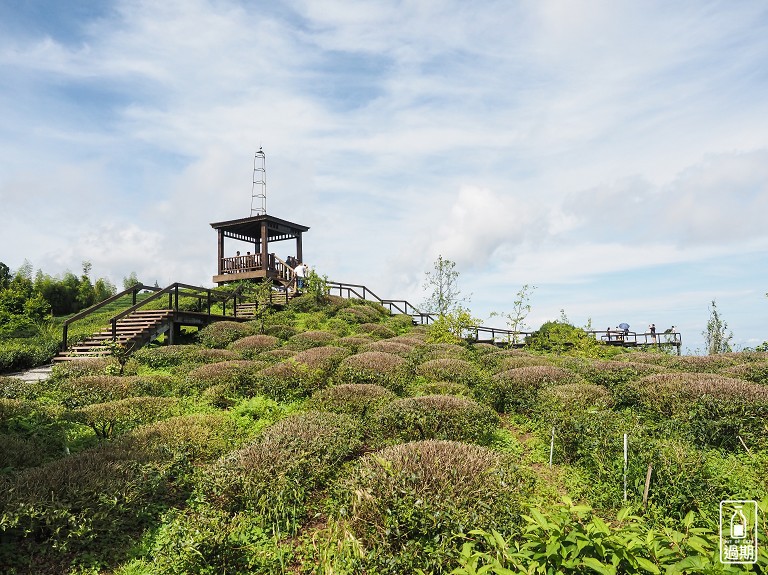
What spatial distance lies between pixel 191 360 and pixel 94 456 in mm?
7845

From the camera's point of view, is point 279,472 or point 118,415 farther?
point 118,415

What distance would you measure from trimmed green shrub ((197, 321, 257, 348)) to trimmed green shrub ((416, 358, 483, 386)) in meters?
9.21

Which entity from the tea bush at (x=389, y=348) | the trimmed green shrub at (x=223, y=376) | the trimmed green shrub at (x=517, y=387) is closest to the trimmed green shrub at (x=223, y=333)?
the tea bush at (x=389, y=348)

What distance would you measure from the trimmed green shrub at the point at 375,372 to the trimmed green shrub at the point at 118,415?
9.76 ft

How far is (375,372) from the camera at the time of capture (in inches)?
389

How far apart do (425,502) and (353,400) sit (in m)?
3.86

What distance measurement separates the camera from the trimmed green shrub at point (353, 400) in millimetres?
7984

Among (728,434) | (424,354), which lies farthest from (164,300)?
(728,434)

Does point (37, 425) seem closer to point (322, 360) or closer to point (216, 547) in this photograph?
point (322, 360)

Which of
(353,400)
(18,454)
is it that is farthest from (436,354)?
(18,454)

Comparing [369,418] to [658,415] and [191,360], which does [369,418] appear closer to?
[658,415]

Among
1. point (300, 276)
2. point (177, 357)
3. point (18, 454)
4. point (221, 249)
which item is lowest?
point (18, 454)

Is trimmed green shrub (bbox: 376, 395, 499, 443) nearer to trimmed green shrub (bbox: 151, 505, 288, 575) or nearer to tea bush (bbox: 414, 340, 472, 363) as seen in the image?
trimmed green shrub (bbox: 151, 505, 288, 575)

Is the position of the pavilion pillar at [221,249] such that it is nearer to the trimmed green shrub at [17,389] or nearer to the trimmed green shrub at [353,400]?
the trimmed green shrub at [17,389]
